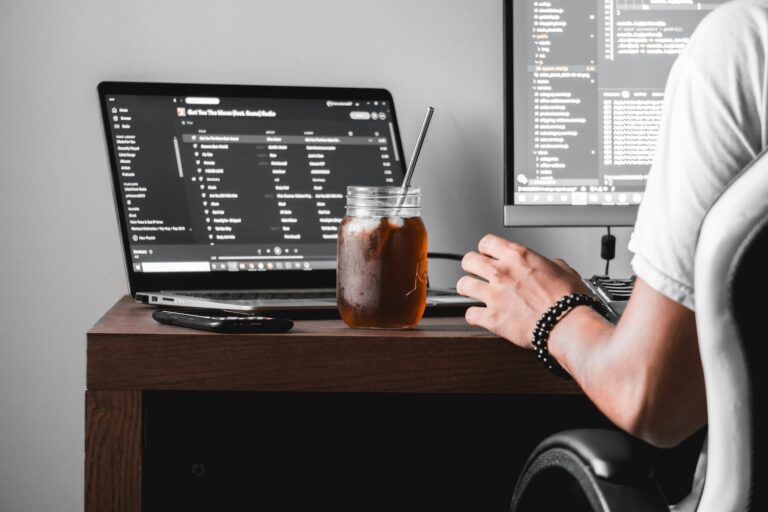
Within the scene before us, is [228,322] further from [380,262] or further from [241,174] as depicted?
[241,174]

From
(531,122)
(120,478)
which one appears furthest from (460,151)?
(120,478)

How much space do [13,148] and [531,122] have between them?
0.77 m

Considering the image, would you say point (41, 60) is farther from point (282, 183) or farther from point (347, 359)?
point (347, 359)

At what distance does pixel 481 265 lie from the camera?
3.08ft

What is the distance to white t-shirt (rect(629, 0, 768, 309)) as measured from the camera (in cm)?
57

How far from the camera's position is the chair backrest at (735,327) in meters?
0.48

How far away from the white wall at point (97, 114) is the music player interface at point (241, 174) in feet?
0.54

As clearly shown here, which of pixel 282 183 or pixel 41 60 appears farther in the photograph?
pixel 41 60

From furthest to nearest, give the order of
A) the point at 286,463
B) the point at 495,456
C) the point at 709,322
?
the point at 495,456
the point at 286,463
the point at 709,322

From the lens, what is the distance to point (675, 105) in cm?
61

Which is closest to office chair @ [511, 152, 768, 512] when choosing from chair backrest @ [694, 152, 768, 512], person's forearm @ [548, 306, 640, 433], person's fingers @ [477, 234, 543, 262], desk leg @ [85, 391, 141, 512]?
chair backrest @ [694, 152, 768, 512]

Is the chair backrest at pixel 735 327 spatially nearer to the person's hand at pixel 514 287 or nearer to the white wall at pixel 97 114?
the person's hand at pixel 514 287

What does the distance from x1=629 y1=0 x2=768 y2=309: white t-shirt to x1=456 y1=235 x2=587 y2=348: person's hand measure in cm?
24

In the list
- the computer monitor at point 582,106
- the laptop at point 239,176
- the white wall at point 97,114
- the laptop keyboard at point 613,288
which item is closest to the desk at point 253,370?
the laptop keyboard at point 613,288
